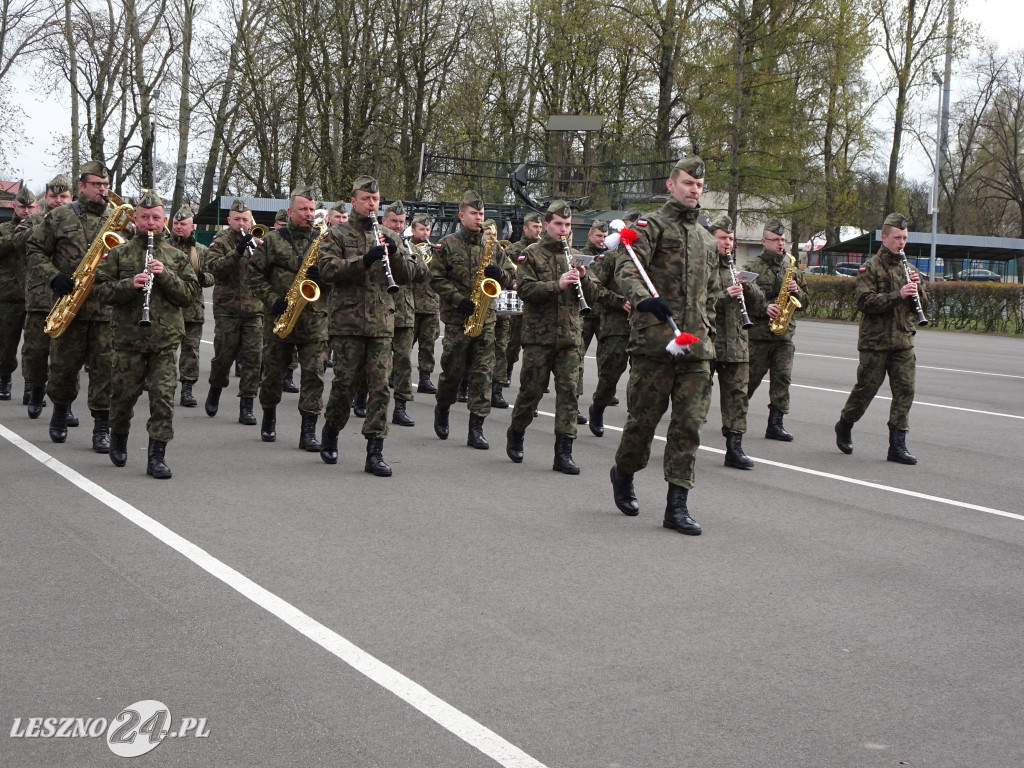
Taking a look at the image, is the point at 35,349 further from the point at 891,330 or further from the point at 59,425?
the point at 891,330

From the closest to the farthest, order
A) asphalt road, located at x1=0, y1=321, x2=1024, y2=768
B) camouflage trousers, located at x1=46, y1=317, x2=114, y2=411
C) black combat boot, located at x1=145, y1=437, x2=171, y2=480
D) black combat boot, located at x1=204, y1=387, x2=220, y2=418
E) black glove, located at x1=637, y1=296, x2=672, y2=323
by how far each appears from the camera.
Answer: asphalt road, located at x1=0, y1=321, x2=1024, y2=768, black glove, located at x1=637, y1=296, x2=672, y2=323, black combat boot, located at x1=145, y1=437, x2=171, y2=480, camouflage trousers, located at x1=46, y1=317, x2=114, y2=411, black combat boot, located at x1=204, y1=387, x2=220, y2=418

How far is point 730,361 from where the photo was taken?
32.8ft

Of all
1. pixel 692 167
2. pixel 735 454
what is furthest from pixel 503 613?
pixel 735 454

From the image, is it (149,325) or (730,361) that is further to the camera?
(730,361)

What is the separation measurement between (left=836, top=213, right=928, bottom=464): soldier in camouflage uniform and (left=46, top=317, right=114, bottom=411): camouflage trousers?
6.23m

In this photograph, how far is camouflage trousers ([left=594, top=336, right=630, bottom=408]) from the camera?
36.9 ft

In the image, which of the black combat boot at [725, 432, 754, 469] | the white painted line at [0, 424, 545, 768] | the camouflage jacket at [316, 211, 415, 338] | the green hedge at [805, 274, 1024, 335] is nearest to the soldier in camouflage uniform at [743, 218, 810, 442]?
the black combat boot at [725, 432, 754, 469]

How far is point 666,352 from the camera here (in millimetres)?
7160

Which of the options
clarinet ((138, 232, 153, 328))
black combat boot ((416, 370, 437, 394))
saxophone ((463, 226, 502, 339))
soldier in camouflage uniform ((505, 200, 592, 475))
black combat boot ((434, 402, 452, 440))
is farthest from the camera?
black combat boot ((416, 370, 437, 394))

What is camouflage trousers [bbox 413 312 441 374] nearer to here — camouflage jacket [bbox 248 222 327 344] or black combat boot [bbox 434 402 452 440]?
black combat boot [bbox 434 402 452 440]

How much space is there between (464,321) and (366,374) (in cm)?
175

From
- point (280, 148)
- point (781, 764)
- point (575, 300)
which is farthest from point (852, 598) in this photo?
point (280, 148)

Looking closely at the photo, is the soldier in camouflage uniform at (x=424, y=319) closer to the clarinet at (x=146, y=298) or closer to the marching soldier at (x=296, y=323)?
the marching soldier at (x=296, y=323)

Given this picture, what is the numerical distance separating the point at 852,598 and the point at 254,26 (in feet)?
142
